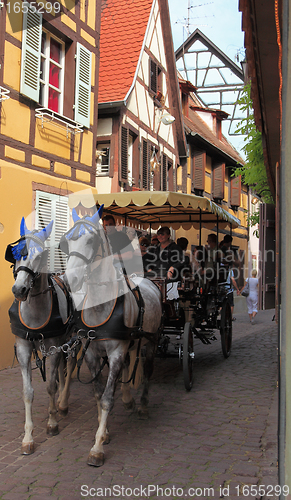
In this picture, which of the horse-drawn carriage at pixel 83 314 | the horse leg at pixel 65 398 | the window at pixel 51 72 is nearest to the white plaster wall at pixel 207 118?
the window at pixel 51 72

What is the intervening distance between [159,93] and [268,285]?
10.3 meters

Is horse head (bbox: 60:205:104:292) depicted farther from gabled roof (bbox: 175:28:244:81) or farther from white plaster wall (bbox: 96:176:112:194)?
gabled roof (bbox: 175:28:244:81)

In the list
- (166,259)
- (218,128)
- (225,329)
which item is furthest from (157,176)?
(218,128)

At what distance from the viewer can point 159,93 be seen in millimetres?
15055

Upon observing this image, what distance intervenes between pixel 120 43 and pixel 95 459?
13.6 meters

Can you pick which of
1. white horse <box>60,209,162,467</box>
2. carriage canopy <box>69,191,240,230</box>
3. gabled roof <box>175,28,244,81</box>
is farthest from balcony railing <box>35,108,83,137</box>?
gabled roof <box>175,28,244,81</box>

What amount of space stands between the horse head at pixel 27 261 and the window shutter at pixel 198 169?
50.3 feet

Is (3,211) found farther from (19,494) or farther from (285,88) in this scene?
(285,88)

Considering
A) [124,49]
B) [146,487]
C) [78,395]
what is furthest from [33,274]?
[124,49]

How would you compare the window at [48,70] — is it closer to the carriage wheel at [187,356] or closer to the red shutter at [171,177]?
the carriage wheel at [187,356]

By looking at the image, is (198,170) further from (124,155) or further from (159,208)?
(159,208)

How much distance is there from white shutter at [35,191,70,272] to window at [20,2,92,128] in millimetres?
1788

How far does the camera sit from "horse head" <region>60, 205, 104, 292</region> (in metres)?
3.49

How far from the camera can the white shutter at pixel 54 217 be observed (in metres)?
8.36
